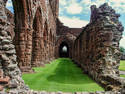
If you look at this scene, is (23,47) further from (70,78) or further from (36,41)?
(70,78)

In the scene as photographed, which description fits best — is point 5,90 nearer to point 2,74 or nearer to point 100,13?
point 2,74

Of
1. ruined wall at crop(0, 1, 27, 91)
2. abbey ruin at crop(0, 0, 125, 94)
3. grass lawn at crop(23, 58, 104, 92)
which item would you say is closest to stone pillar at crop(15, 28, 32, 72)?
abbey ruin at crop(0, 0, 125, 94)

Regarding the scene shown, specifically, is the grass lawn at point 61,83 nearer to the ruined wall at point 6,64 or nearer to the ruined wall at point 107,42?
the ruined wall at point 107,42

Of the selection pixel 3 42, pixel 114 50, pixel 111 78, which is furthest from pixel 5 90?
pixel 114 50

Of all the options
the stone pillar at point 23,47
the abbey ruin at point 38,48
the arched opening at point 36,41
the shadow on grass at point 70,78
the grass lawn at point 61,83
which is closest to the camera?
the abbey ruin at point 38,48

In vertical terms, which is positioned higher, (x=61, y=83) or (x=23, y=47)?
(x=23, y=47)

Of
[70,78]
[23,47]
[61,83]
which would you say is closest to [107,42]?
[70,78]

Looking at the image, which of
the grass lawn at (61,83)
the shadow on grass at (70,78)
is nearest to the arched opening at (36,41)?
the shadow on grass at (70,78)

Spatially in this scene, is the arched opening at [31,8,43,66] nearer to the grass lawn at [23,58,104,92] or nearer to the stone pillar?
the stone pillar

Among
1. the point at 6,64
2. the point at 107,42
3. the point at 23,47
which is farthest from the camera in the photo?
the point at 23,47

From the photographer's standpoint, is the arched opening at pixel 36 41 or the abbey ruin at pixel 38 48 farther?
the arched opening at pixel 36 41

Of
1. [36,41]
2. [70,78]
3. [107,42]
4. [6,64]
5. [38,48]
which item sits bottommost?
[70,78]

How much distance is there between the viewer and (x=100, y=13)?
5.23 meters

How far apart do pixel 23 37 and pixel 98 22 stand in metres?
4.38
